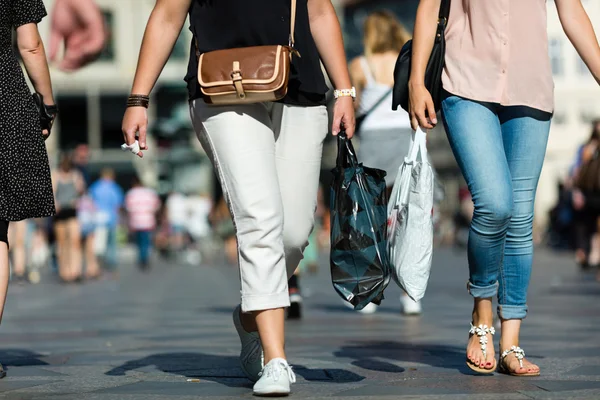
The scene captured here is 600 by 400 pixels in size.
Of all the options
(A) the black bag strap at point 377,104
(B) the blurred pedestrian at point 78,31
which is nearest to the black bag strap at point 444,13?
(B) the blurred pedestrian at point 78,31

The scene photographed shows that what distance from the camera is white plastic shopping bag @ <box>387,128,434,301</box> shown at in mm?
4871

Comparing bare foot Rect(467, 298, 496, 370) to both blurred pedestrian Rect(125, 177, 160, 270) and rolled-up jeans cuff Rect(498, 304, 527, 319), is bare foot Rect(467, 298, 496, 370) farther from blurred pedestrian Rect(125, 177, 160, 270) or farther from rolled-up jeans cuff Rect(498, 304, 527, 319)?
blurred pedestrian Rect(125, 177, 160, 270)

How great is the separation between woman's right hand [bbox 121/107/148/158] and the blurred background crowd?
3.98 metres

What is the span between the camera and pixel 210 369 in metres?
5.47

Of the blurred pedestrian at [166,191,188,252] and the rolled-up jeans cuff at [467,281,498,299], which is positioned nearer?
the rolled-up jeans cuff at [467,281,498,299]

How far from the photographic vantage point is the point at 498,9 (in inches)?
200

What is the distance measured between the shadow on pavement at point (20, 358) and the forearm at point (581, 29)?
2.75 meters

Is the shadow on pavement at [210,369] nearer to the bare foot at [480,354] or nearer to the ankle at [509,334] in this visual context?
the bare foot at [480,354]

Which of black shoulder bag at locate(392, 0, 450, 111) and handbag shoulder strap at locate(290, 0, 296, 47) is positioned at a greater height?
handbag shoulder strap at locate(290, 0, 296, 47)

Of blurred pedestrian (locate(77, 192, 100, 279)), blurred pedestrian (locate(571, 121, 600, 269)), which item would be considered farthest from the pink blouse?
blurred pedestrian (locate(77, 192, 100, 279))

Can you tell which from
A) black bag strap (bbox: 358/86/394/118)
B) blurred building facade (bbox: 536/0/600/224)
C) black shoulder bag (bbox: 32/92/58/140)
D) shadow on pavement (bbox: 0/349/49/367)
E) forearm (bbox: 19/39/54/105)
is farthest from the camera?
blurred building facade (bbox: 536/0/600/224)

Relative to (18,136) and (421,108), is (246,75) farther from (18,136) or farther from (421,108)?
(18,136)

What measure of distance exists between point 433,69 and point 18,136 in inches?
66.0

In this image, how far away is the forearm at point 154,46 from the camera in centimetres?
478
